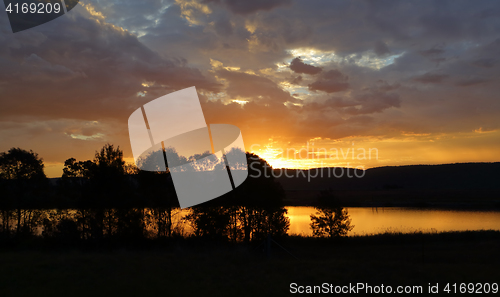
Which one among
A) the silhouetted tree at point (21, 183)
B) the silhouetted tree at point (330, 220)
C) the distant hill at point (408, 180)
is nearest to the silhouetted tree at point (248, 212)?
the silhouetted tree at point (330, 220)

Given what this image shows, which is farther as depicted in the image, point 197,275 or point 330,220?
point 330,220

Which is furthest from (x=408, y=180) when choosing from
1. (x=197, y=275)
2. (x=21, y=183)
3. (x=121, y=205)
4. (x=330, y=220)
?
(x=197, y=275)

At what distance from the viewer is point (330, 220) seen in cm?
3222

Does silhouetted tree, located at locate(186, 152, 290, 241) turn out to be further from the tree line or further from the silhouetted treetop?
the silhouetted treetop

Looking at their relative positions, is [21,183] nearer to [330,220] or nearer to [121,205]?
A: [121,205]

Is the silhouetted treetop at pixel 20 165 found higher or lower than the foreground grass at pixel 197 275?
higher

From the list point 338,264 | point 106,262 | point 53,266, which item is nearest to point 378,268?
point 338,264

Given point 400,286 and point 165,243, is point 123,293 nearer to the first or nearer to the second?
point 400,286

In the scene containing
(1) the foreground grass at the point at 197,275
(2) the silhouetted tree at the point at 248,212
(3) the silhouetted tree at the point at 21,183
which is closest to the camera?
(1) the foreground grass at the point at 197,275

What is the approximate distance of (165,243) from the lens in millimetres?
24234

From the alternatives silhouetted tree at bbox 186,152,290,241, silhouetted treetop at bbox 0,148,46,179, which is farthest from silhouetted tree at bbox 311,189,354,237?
silhouetted treetop at bbox 0,148,46,179

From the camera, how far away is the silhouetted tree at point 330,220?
31767 millimetres

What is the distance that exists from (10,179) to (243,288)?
34.8m

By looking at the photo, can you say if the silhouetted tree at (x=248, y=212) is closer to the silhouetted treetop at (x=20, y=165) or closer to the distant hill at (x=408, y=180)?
the silhouetted treetop at (x=20, y=165)
